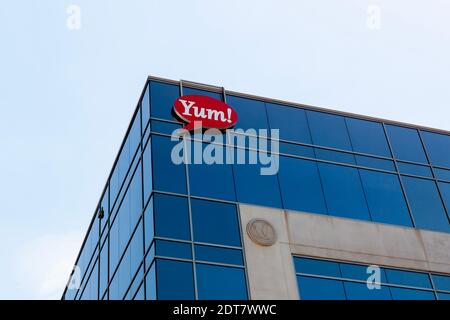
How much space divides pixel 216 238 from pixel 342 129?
8138 mm

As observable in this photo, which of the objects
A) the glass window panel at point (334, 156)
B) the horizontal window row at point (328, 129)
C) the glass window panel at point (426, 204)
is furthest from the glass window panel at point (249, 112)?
the glass window panel at point (426, 204)

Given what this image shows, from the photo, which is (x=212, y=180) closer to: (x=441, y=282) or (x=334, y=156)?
(x=334, y=156)

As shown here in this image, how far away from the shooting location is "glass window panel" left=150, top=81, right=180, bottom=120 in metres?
28.1

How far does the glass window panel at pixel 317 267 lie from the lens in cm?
2620

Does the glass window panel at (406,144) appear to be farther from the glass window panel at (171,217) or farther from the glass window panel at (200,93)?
the glass window panel at (171,217)

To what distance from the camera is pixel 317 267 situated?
26531mm

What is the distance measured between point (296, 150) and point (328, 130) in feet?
6.60

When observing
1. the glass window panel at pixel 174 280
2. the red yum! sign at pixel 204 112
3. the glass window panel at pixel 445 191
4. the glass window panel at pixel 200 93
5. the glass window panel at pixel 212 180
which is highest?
the glass window panel at pixel 200 93

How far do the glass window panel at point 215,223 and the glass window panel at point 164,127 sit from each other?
115 inches

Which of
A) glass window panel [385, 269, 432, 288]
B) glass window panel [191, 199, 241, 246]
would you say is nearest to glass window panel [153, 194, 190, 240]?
glass window panel [191, 199, 241, 246]

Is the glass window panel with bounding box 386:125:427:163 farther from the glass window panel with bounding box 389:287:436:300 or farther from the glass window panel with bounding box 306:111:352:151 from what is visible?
the glass window panel with bounding box 389:287:436:300

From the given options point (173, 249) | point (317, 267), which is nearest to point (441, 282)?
point (317, 267)

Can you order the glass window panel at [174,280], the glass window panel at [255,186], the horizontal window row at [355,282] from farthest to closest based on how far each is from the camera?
the glass window panel at [255,186] < the horizontal window row at [355,282] < the glass window panel at [174,280]

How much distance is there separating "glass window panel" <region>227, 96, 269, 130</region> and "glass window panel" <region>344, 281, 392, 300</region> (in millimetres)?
6606
